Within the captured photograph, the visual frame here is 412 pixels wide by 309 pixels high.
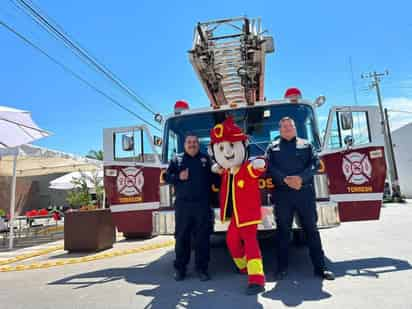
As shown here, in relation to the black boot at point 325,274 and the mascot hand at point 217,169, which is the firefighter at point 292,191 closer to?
the black boot at point 325,274

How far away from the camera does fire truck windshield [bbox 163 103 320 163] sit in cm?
418

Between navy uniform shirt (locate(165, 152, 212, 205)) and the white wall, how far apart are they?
77.7ft

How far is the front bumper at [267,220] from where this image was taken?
3.43 metres

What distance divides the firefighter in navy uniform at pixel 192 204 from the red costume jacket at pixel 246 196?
428 millimetres

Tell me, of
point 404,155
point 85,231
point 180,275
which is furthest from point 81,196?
point 404,155

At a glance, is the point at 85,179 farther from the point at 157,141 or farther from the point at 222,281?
the point at 222,281

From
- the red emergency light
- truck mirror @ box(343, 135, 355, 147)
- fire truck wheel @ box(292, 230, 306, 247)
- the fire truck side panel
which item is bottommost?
fire truck wheel @ box(292, 230, 306, 247)

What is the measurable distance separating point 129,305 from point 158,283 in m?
0.69

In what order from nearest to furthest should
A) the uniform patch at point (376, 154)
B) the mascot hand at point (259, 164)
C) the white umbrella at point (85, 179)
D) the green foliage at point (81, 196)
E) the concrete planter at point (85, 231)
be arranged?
the mascot hand at point (259, 164), the uniform patch at point (376, 154), the concrete planter at point (85, 231), the green foliage at point (81, 196), the white umbrella at point (85, 179)

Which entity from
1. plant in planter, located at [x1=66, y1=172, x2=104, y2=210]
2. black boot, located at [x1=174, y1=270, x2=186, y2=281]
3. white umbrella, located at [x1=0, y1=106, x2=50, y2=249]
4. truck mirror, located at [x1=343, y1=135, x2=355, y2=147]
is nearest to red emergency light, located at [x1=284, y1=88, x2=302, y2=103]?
truck mirror, located at [x1=343, y1=135, x2=355, y2=147]

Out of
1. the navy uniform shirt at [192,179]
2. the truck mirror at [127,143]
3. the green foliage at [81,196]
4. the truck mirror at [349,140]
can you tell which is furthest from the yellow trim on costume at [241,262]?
the green foliage at [81,196]

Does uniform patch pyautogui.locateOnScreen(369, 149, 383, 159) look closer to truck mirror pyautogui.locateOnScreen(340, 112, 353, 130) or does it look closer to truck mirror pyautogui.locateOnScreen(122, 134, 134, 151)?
truck mirror pyautogui.locateOnScreen(340, 112, 353, 130)

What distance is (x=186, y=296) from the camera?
3.00 meters

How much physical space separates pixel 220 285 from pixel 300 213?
1161mm
